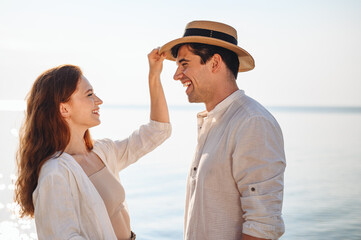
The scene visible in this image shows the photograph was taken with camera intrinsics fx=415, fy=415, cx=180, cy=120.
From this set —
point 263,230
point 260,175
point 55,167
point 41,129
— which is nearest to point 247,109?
point 260,175

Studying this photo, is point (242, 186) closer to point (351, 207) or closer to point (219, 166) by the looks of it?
point (219, 166)

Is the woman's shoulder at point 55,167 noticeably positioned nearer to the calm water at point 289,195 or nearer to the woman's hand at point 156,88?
the woman's hand at point 156,88

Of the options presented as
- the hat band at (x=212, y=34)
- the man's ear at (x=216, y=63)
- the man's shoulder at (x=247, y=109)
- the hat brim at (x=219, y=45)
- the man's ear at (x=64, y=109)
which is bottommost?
the man's ear at (x=64, y=109)

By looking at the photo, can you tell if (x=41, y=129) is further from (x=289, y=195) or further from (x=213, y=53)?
(x=289, y=195)

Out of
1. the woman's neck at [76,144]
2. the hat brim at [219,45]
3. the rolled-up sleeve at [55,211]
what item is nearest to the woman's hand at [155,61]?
the hat brim at [219,45]

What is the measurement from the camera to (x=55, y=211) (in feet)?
6.37

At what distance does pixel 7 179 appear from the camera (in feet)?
24.3

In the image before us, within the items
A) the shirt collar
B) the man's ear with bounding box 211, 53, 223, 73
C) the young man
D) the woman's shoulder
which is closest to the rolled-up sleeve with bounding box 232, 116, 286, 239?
the young man

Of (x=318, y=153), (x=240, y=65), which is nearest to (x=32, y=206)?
(x=240, y=65)

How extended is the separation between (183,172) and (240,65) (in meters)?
6.20

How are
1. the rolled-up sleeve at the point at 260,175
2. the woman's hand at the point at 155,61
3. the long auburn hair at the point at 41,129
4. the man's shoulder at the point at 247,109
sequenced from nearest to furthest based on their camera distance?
1. the rolled-up sleeve at the point at 260,175
2. the man's shoulder at the point at 247,109
3. the long auburn hair at the point at 41,129
4. the woman's hand at the point at 155,61

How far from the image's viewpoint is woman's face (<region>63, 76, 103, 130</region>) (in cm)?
231

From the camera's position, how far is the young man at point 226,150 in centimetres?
189

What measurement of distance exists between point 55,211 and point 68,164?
0.25m
